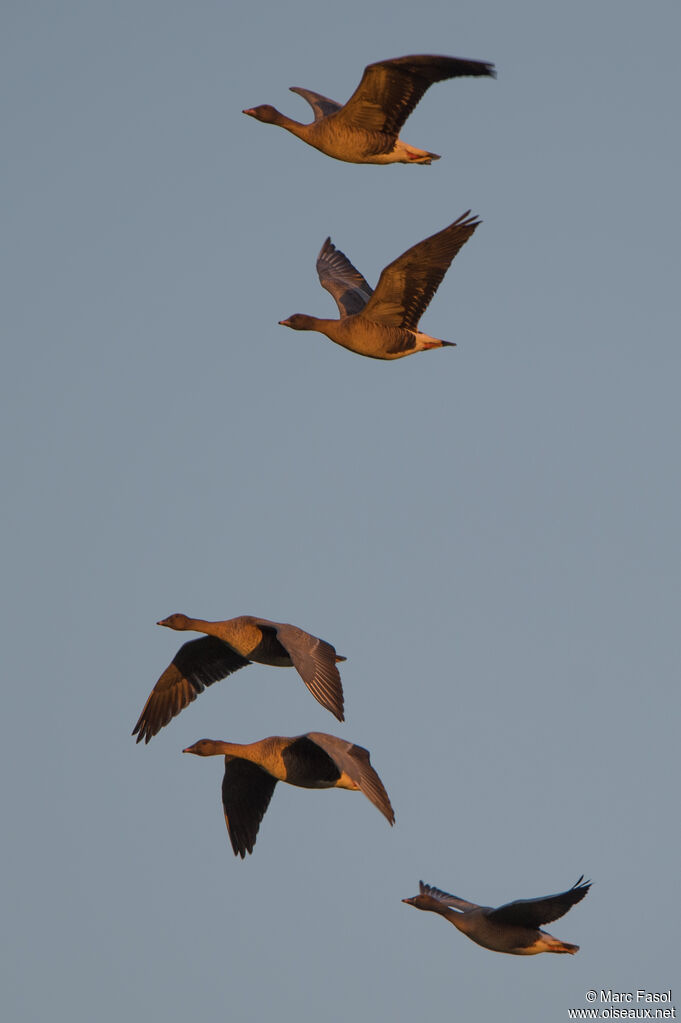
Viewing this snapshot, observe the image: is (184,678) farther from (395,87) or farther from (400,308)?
(395,87)

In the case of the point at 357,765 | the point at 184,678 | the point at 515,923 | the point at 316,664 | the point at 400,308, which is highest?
the point at 400,308

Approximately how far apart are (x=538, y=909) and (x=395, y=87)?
10.2 m

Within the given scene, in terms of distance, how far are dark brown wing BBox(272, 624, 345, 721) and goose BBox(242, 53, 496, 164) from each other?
20.8ft

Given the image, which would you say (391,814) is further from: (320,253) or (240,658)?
(320,253)

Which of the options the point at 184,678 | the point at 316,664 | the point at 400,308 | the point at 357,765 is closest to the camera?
the point at 357,765

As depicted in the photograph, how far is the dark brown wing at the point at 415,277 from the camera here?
2281 cm

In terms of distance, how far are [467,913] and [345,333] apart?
25.1 ft

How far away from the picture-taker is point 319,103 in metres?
26.4

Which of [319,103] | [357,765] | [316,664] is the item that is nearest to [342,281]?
[319,103]

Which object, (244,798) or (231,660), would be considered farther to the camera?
(231,660)

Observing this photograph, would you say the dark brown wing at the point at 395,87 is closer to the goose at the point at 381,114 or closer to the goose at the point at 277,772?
the goose at the point at 381,114

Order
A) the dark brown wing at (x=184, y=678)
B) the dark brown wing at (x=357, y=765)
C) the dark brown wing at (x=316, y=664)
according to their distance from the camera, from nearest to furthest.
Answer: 1. the dark brown wing at (x=357, y=765)
2. the dark brown wing at (x=316, y=664)
3. the dark brown wing at (x=184, y=678)

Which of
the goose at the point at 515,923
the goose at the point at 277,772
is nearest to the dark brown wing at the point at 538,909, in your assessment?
the goose at the point at 515,923

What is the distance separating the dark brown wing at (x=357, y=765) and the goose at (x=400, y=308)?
5553mm
